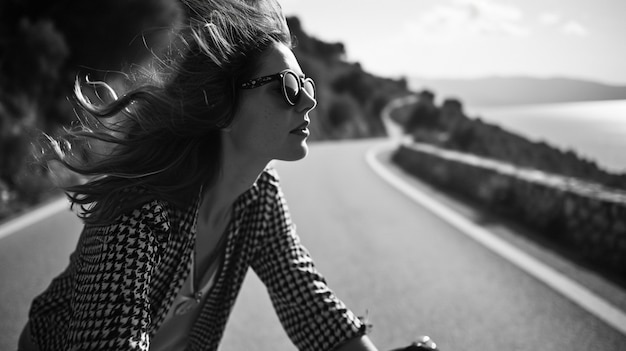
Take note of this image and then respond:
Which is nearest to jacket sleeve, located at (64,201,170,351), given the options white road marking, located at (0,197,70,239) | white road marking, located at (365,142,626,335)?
white road marking, located at (365,142,626,335)

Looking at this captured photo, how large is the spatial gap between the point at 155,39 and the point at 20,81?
24.3 metres

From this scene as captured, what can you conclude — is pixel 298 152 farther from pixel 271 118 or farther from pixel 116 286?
pixel 116 286

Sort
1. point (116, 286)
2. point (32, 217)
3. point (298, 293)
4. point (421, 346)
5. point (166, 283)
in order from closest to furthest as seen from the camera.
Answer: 1. point (116, 286)
2. point (421, 346)
3. point (166, 283)
4. point (298, 293)
5. point (32, 217)

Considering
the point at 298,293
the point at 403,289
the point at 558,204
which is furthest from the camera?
the point at 558,204

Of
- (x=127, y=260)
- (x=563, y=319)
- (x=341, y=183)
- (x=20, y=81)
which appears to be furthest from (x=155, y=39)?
(x=20, y=81)

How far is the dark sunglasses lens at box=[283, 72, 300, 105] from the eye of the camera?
58.9 inches

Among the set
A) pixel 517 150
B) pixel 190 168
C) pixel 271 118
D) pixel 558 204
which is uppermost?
pixel 271 118

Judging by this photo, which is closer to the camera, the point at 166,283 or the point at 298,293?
the point at 166,283

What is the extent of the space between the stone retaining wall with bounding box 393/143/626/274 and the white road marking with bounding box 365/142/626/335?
63 centimetres

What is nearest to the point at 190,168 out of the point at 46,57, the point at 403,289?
the point at 403,289

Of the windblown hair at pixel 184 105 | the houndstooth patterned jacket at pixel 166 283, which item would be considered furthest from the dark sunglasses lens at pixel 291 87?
the houndstooth patterned jacket at pixel 166 283

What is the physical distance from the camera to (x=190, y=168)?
4.96ft

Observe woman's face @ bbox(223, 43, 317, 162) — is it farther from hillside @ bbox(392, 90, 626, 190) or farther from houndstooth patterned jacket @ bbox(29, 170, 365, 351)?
hillside @ bbox(392, 90, 626, 190)

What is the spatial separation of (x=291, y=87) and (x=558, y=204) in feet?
16.6
